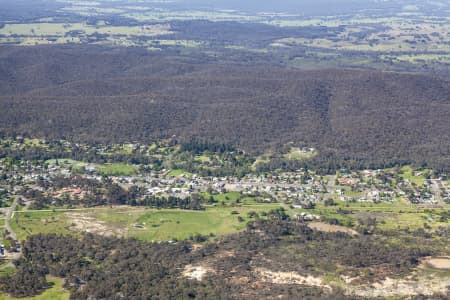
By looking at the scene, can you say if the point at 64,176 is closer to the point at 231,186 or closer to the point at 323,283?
the point at 231,186

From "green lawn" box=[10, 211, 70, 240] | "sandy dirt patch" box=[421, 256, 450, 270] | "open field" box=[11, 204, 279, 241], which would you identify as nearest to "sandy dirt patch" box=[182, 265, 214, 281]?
A: "open field" box=[11, 204, 279, 241]

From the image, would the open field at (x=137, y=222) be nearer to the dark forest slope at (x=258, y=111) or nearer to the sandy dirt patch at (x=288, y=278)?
the sandy dirt patch at (x=288, y=278)

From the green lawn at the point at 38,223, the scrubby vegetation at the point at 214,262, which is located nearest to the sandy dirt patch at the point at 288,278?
the scrubby vegetation at the point at 214,262

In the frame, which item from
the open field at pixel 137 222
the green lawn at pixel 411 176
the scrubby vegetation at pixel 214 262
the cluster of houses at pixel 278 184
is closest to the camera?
the scrubby vegetation at pixel 214 262

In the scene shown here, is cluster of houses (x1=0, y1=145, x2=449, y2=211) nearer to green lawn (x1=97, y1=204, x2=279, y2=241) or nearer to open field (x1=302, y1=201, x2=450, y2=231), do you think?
open field (x1=302, y1=201, x2=450, y2=231)

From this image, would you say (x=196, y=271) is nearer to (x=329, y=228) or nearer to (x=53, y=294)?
(x=53, y=294)

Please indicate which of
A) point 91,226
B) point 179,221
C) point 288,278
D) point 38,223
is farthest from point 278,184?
point 38,223

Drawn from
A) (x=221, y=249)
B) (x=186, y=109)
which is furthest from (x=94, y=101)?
(x=221, y=249)

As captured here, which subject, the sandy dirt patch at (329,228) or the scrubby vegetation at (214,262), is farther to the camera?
the sandy dirt patch at (329,228)
